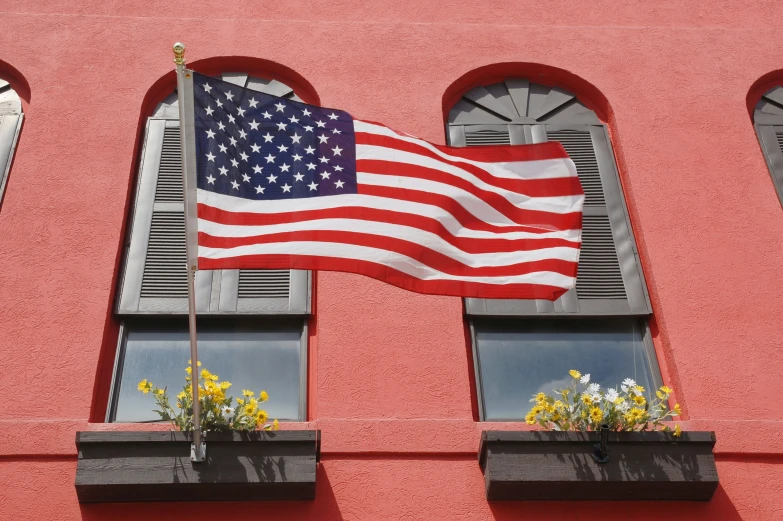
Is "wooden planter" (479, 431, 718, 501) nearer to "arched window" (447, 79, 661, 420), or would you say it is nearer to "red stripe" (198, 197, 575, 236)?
"arched window" (447, 79, 661, 420)

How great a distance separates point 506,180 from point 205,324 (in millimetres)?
2384

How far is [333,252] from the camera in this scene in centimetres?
591

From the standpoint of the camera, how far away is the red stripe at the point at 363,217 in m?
5.83

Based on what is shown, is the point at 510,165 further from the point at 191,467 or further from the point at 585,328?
the point at 191,467

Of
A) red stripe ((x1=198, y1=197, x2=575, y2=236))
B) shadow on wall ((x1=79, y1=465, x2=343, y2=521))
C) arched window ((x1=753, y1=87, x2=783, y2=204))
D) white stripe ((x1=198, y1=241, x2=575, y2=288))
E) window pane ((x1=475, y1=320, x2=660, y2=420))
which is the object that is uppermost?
arched window ((x1=753, y1=87, x2=783, y2=204))

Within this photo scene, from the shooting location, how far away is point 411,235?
241 inches

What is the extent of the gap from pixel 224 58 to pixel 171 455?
13.6 ft

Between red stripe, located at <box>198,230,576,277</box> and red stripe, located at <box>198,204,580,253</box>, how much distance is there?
4.3 inches

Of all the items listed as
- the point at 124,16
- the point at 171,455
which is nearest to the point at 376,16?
the point at 124,16

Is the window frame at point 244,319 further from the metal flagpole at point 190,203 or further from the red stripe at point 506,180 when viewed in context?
the red stripe at point 506,180

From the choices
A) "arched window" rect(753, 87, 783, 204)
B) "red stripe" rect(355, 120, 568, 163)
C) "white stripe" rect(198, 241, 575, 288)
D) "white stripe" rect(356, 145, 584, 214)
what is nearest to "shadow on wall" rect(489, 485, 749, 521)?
"white stripe" rect(198, 241, 575, 288)

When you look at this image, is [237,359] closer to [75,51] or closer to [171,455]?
[171,455]

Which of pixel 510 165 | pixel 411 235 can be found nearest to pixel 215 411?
pixel 411 235

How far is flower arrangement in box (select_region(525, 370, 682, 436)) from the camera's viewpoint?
631cm
